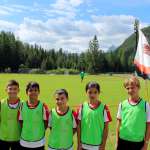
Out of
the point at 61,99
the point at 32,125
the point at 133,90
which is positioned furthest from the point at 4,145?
the point at 133,90

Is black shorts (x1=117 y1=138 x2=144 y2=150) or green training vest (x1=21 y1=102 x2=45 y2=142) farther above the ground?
green training vest (x1=21 y1=102 x2=45 y2=142)

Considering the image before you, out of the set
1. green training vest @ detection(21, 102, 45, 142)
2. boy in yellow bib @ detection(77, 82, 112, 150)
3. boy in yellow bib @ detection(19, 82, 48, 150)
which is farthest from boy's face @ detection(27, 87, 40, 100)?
boy in yellow bib @ detection(77, 82, 112, 150)

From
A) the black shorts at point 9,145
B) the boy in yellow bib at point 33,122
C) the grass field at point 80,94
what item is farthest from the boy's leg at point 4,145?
the grass field at point 80,94

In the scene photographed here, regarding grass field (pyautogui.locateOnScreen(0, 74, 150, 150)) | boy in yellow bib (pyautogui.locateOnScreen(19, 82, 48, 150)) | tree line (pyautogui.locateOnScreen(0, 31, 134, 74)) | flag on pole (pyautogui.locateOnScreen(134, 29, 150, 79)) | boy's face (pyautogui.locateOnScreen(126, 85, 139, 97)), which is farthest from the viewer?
tree line (pyautogui.locateOnScreen(0, 31, 134, 74))

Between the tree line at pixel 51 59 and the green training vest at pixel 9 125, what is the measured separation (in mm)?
121944

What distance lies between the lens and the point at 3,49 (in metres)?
135

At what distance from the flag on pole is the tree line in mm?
118137

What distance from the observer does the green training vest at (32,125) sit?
7355 millimetres

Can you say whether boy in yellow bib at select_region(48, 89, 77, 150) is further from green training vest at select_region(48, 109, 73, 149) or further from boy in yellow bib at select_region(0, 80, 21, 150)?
boy in yellow bib at select_region(0, 80, 21, 150)

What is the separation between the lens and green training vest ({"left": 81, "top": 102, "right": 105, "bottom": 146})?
7215mm

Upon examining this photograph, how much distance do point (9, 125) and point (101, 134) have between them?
63.0 inches

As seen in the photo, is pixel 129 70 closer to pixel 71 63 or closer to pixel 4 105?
pixel 71 63

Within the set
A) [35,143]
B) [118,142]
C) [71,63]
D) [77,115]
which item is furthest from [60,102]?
[71,63]

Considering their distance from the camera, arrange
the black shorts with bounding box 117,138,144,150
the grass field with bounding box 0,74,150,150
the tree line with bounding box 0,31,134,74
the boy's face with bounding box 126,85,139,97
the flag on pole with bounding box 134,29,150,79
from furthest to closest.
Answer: the tree line with bounding box 0,31,134,74
the grass field with bounding box 0,74,150,150
the flag on pole with bounding box 134,29,150,79
the black shorts with bounding box 117,138,144,150
the boy's face with bounding box 126,85,139,97
